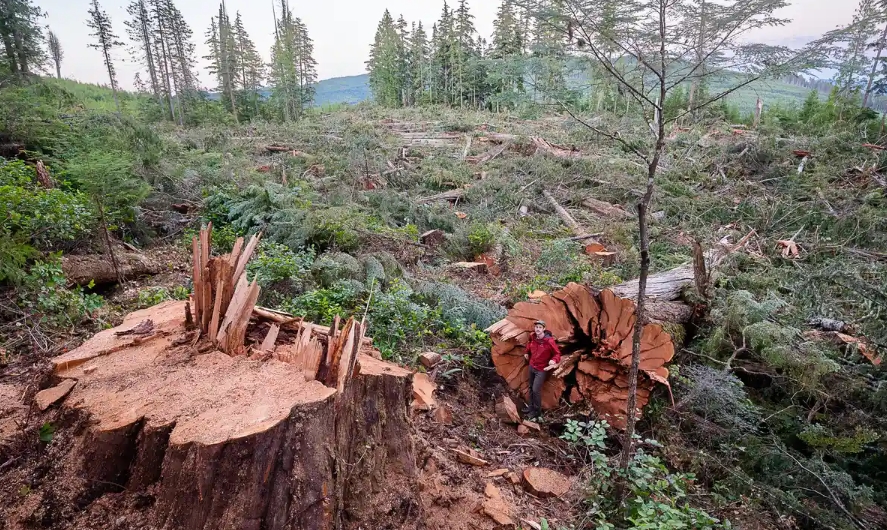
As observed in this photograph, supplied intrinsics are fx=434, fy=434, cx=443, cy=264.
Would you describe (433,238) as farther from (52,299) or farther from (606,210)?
(52,299)

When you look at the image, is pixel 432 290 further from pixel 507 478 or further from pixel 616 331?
pixel 507 478

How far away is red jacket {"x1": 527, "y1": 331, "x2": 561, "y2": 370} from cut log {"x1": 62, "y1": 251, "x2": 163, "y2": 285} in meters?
4.60

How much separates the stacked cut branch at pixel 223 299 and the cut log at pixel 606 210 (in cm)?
972

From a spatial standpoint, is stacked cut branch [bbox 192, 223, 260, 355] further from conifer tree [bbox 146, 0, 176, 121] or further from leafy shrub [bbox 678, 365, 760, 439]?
conifer tree [bbox 146, 0, 176, 121]

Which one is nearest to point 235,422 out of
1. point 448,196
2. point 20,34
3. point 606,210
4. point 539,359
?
point 539,359

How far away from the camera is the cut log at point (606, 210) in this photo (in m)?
10.7

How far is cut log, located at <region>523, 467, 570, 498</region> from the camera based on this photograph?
3072 mm

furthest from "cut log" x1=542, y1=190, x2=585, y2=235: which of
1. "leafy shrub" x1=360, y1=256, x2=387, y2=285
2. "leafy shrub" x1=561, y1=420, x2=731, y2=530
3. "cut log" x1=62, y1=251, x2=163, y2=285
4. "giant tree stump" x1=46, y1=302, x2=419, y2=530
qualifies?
"giant tree stump" x1=46, y1=302, x2=419, y2=530

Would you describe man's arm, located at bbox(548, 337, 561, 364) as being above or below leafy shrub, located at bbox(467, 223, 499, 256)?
below

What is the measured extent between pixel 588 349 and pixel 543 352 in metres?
0.60

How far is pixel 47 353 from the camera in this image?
11.6 ft

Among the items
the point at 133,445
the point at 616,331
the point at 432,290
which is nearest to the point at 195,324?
the point at 133,445

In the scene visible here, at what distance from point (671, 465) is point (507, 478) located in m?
1.68

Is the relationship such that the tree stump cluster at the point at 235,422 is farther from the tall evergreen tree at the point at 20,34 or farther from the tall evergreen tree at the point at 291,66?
the tall evergreen tree at the point at 291,66
